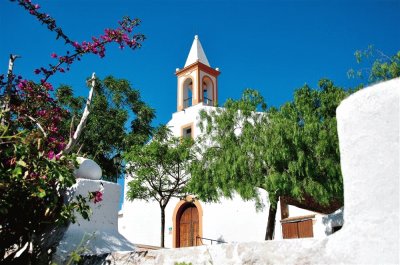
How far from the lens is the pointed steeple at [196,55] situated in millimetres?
21969

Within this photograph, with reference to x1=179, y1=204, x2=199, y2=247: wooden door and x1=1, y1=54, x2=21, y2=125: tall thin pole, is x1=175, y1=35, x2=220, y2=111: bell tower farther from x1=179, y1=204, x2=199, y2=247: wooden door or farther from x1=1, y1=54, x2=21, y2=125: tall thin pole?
x1=1, y1=54, x2=21, y2=125: tall thin pole

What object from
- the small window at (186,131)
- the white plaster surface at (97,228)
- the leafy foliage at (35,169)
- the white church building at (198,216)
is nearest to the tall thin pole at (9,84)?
the leafy foliage at (35,169)

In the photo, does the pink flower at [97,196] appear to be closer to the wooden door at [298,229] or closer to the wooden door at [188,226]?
the wooden door at [298,229]

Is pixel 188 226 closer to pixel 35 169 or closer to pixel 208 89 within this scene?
pixel 208 89

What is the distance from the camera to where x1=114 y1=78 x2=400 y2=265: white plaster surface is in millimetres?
1763

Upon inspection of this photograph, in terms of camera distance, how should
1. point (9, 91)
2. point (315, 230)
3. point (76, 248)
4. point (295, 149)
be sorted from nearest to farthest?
1. point (76, 248)
2. point (9, 91)
3. point (295, 149)
4. point (315, 230)

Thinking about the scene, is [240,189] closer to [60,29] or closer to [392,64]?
[392,64]

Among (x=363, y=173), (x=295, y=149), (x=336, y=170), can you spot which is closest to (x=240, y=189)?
(x=295, y=149)

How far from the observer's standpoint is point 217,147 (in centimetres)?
1130

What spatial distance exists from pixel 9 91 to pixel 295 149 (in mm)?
7129

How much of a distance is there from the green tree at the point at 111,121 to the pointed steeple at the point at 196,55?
4.61m

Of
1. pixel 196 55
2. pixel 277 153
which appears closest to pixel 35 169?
pixel 277 153

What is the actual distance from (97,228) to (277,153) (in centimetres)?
636

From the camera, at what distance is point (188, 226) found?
1872 cm
